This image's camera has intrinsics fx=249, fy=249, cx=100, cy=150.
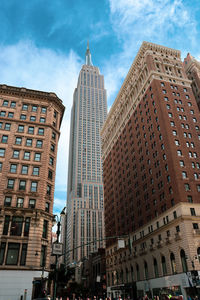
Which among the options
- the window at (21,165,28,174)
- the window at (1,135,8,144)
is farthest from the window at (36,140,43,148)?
the window at (1,135,8,144)

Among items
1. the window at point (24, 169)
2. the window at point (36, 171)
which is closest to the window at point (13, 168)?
the window at point (24, 169)

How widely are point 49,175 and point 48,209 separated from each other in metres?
6.71

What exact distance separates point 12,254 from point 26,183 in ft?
39.2

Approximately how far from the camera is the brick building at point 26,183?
1480 inches

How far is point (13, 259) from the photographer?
1495 inches

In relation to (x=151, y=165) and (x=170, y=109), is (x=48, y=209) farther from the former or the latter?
(x=170, y=109)

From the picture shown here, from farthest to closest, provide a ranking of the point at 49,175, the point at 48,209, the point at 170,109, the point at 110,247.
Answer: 1. the point at 110,247
2. the point at 170,109
3. the point at 49,175
4. the point at 48,209

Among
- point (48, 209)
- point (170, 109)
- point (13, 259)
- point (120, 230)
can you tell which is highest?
point (170, 109)

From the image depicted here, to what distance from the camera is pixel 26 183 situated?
4466 cm

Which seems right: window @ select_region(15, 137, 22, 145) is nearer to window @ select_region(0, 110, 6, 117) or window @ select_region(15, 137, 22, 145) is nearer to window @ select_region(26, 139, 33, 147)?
window @ select_region(26, 139, 33, 147)

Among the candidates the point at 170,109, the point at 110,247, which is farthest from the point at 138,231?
the point at 170,109

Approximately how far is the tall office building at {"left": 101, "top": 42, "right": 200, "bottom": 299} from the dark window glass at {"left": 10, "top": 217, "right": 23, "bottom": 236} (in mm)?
18011

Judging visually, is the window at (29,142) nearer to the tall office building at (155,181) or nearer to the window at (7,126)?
the window at (7,126)

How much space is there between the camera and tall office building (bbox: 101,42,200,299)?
51.6m
